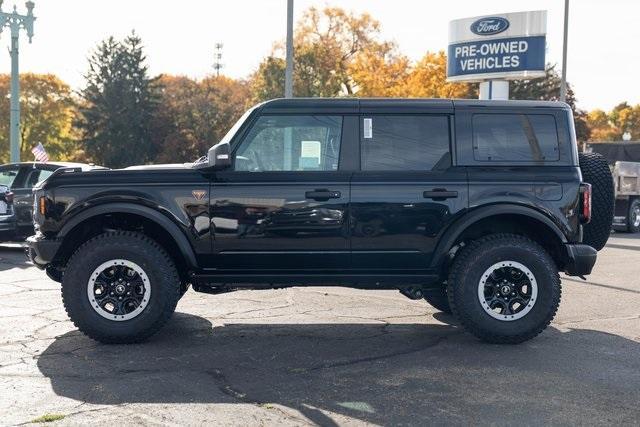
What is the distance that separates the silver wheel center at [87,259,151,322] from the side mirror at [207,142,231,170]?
108 cm

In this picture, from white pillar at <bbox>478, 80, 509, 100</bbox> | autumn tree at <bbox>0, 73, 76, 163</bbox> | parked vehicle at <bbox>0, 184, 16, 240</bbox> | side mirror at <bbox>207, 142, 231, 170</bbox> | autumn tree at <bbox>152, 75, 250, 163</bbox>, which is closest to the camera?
side mirror at <bbox>207, 142, 231, 170</bbox>

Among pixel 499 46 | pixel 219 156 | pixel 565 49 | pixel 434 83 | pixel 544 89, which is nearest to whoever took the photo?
pixel 219 156

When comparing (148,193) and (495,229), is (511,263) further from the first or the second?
Result: (148,193)

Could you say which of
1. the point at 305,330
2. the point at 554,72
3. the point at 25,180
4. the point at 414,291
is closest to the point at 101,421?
the point at 305,330

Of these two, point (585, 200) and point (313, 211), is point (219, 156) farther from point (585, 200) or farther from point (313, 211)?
point (585, 200)

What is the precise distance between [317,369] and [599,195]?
10.5ft

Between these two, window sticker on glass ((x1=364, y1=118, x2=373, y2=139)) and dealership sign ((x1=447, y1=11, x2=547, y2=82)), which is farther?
dealership sign ((x1=447, y1=11, x2=547, y2=82))

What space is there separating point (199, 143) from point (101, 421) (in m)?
53.7

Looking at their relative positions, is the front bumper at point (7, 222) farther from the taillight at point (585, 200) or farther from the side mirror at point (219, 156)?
the taillight at point (585, 200)

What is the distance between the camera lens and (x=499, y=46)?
23359mm

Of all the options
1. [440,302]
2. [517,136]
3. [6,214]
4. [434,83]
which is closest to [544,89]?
[434,83]

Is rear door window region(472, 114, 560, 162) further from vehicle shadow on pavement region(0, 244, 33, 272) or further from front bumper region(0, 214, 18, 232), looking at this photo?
front bumper region(0, 214, 18, 232)

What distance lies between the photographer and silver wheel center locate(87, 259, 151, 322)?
235 inches

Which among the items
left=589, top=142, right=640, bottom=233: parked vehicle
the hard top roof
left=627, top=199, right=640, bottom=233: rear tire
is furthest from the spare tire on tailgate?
left=627, top=199, right=640, bottom=233: rear tire
